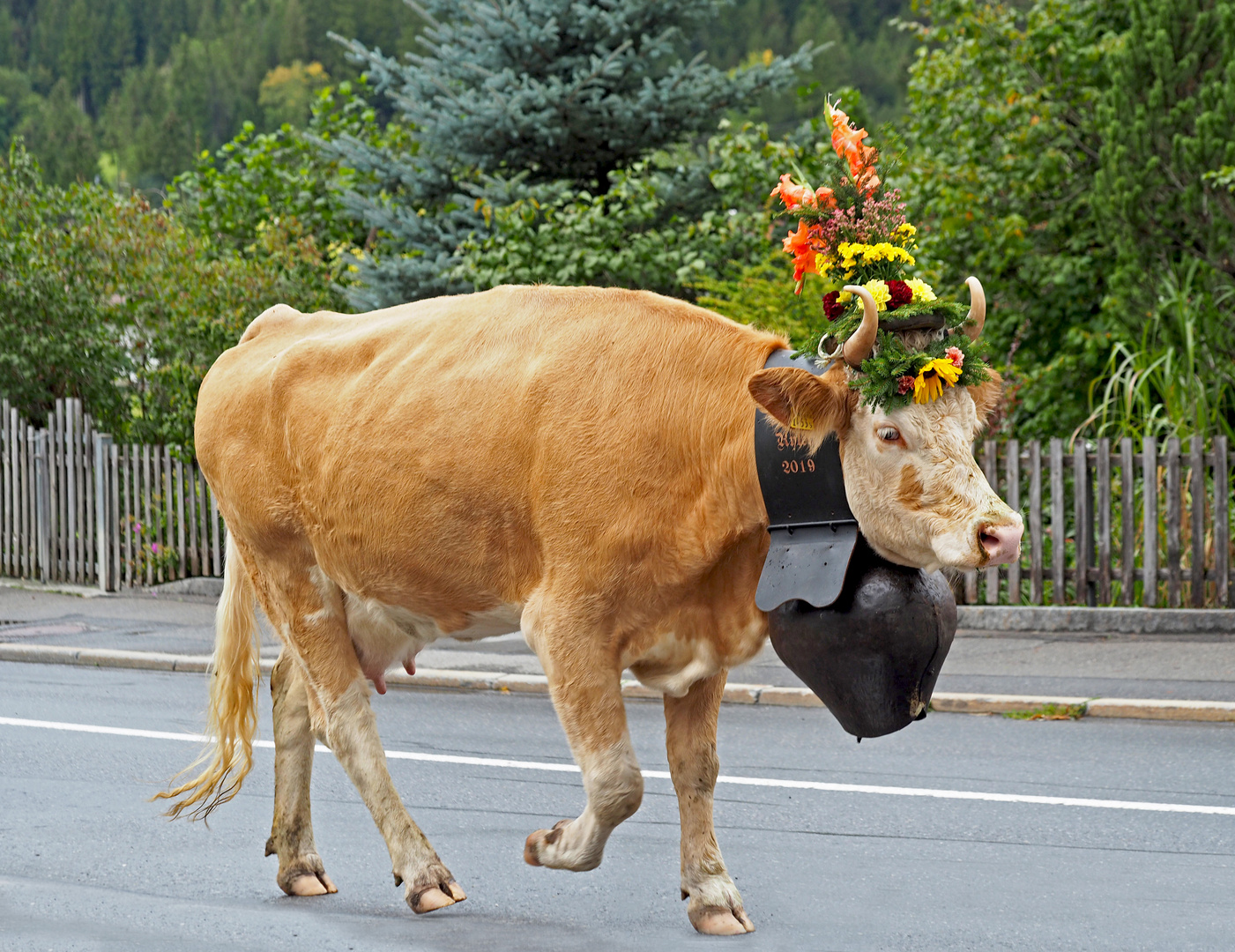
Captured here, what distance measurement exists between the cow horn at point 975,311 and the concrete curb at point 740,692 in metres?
4.43

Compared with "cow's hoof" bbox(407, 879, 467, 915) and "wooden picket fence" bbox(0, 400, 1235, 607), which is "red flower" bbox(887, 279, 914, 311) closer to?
"cow's hoof" bbox(407, 879, 467, 915)

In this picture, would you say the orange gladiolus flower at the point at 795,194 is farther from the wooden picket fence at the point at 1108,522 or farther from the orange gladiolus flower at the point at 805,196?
the wooden picket fence at the point at 1108,522

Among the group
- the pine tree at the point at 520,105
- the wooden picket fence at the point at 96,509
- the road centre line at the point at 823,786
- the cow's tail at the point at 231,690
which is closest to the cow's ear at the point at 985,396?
the cow's tail at the point at 231,690

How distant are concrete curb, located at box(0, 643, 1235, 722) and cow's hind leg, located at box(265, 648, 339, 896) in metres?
2.30

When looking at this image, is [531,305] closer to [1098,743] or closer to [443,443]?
[443,443]

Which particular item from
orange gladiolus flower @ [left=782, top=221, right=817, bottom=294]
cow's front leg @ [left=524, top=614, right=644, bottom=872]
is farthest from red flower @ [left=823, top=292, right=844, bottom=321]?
cow's front leg @ [left=524, top=614, right=644, bottom=872]

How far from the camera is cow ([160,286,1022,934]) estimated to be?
13.5ft

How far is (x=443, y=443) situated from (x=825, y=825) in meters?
2.79

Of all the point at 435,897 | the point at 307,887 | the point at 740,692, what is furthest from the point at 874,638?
the point at 740,692

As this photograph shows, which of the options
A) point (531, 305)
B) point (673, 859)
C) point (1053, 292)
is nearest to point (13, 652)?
point (673, 859)

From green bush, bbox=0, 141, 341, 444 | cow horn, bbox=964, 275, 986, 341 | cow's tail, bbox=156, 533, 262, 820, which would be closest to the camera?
cow horn, bbox=964, 275, 986, 341

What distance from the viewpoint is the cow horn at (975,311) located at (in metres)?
4.07

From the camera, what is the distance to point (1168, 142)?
43.3 feet

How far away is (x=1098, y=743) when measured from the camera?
8.20 meters
